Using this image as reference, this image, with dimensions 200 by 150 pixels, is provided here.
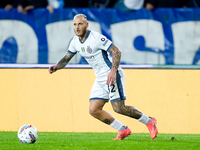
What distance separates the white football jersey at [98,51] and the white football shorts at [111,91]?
→ 13 centimetres

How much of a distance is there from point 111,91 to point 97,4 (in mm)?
3581

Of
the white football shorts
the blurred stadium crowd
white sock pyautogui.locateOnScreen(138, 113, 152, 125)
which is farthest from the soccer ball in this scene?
the blurred stadium crowd

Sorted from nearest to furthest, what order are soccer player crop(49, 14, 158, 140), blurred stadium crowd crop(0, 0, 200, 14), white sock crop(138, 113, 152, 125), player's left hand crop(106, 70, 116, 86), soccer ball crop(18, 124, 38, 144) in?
soccer ball crop(18, 124, 38, 144) → player's left hand crop(106, 70, 116, 86) → soccer player crop(49, 14, 158, 140) → white sock crop(138, 113, 152, 125) → blurred stadium crowd crop(0, 0, 200, 14)

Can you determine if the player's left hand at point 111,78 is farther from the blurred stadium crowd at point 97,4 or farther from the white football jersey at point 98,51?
the blurred stadium crowd at point 97,4

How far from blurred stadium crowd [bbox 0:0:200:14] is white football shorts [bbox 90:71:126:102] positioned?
3019 mm

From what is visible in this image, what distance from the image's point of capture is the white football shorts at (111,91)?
605cm

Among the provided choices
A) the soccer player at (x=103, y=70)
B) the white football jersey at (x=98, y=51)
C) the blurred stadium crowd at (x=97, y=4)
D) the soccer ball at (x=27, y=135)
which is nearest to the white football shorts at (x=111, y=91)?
the soccer player at (x=103, y=70)

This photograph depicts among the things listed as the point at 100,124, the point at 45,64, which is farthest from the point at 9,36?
the point at 100,124

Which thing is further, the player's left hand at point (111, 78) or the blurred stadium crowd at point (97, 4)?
the blurred stadium crowd at point (97, 4)

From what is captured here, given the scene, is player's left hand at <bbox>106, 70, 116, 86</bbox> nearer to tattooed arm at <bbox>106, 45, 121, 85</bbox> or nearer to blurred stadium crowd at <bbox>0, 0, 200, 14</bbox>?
tattooed arm at <bbox>106, 45, 121, 85</bbox>

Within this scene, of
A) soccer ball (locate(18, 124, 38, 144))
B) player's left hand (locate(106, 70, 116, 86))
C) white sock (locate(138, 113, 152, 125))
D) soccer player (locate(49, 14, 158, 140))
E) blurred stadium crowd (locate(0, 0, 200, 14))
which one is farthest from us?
blurred stadium crowd (locate(0, 0, 200, 14))

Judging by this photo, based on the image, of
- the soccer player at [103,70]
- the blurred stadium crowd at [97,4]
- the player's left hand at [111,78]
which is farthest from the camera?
the blurred stadium crowd at [97,4]

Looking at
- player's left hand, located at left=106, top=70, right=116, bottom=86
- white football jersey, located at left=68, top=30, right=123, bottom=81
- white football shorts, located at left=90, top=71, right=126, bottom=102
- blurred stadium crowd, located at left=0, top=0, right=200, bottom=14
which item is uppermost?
blurred stadium crowd, located at left=0, top=0, right=200, bottom=14

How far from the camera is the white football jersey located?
5969mm
